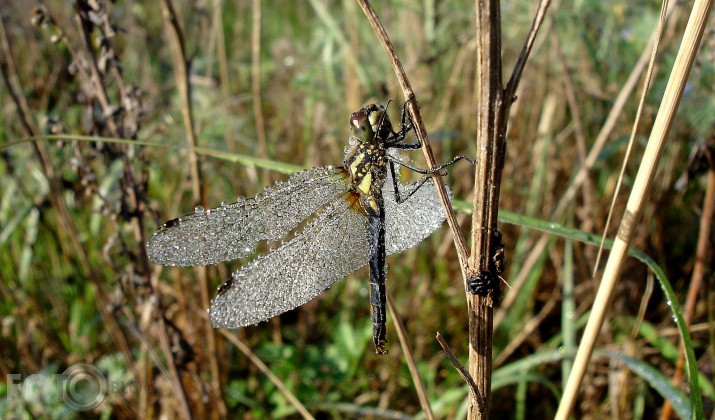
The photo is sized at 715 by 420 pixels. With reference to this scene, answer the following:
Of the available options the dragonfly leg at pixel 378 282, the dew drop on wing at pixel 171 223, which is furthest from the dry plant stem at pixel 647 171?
the dew drop on wing at pixel 171 223

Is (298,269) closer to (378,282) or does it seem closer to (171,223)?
(378,282)

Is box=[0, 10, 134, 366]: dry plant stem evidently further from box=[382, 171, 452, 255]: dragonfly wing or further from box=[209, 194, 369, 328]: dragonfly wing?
box=[382, 171, 452, 255]: dragonfly wing

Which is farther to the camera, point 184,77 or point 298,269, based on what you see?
point 184,77

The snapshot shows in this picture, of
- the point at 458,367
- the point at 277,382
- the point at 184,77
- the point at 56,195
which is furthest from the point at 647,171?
the point at 56,195

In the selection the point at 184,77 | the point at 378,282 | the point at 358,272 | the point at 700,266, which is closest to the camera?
the point at 378,282

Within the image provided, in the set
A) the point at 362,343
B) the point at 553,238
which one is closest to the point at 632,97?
the point at 553,238

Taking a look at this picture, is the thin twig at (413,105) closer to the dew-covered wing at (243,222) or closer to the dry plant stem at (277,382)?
the dew-covered wing at (243,222)

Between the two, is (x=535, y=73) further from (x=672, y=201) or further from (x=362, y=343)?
(x=362, y=343)
